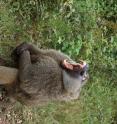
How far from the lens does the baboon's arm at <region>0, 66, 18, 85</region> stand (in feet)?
17.2

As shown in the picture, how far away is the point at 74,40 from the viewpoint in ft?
23.9

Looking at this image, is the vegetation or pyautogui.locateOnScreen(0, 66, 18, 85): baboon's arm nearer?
pyautogui.locateOnScreen(0, 66, 18, 85): baboon's arm

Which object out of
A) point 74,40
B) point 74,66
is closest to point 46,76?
point 74,66

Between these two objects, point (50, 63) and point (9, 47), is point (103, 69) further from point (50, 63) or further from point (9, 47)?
point (50, 63)

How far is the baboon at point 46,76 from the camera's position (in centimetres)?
516

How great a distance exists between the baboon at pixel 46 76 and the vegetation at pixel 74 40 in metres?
0.65

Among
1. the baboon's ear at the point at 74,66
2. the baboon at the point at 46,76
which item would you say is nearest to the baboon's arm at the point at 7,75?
the baboon at the point at 46,76

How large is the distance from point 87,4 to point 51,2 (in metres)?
0.68

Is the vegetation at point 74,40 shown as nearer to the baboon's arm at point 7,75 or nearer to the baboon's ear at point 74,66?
the baboon's arm at point 7,75

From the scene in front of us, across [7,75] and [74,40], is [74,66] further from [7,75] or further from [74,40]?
[74,40]

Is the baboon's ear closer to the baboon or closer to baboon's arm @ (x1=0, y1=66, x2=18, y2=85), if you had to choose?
the baboon

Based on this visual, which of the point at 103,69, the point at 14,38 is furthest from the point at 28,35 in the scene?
the point at 103,69

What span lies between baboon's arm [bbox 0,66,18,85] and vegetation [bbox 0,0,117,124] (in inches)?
24.1

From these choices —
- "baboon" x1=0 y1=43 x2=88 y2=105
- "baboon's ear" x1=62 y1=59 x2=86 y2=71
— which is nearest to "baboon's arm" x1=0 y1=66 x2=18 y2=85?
"baboon" x1=0 y1=43 x2=88 y2=105
